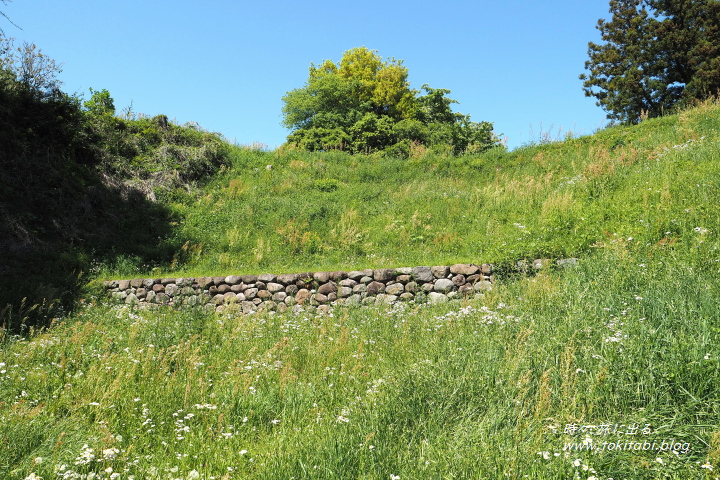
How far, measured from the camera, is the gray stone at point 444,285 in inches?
376

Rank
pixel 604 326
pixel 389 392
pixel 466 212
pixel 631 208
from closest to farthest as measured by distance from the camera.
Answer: pixel 389 392, pixel 604 326, pixel 631 208, pixel 466 212

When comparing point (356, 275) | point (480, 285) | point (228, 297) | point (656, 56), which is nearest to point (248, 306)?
point (228, 297)

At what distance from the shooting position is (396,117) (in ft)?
103

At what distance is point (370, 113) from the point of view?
28.0m

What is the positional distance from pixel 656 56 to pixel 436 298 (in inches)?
1063

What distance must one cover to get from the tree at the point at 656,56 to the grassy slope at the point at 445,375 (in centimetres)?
1935

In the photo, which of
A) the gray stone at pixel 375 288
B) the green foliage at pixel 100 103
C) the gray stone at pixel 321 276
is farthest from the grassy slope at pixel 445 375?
the green foliage at pixel 100 103

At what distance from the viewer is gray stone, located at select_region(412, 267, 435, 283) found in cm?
970

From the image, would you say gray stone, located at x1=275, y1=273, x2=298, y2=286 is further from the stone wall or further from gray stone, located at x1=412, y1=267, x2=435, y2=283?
gray stone, located at x1=412, y1=267, x2=435, y2=283

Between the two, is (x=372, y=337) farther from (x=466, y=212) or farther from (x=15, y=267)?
(x=15, y=267)

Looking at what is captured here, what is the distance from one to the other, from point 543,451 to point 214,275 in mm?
10159

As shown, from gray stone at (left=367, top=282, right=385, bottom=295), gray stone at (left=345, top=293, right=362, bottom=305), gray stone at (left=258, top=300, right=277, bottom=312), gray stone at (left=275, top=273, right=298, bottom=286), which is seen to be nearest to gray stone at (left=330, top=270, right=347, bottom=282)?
gray stone at (left=345, top=293, right=362, bottom=305)

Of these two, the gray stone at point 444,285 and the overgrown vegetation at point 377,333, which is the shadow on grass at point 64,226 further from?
the gray stone at point 444,285

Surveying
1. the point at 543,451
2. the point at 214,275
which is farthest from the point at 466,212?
the point at 543,451
